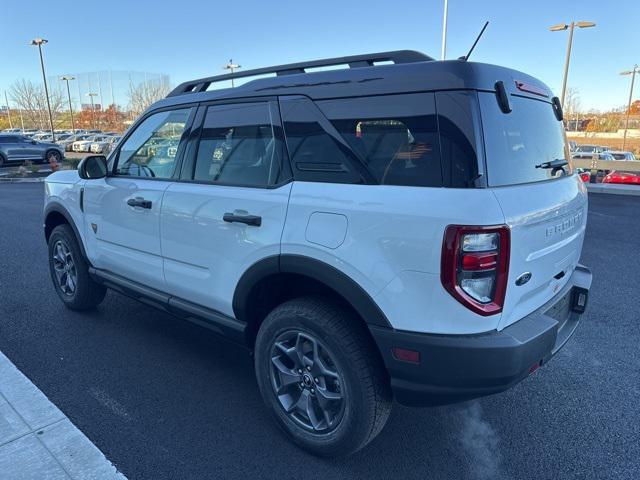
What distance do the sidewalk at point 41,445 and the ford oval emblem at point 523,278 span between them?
2117mm

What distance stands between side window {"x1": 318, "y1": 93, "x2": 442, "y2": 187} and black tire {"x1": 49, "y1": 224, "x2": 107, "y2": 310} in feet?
9.90

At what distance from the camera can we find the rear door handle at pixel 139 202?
3.17 m

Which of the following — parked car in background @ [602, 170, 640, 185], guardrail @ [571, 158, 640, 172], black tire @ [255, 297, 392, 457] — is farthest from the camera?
guardrail @ [571, 158, 640, 172]

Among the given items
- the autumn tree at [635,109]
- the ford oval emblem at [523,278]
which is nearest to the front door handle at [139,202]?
the ford oval emblem at [523,278]

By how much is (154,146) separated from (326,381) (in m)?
2.17

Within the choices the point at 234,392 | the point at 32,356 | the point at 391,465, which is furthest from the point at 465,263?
the point at 32,356

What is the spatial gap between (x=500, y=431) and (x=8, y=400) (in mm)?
3041

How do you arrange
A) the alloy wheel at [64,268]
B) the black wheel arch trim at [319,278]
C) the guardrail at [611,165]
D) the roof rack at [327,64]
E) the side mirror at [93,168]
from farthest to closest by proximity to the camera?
the guardrail at [611,165] < the alloy wheel at [64,268] < the side mirror at [93,168] < the roof rack at [327,64] < the black wheel arch trim at [319,278]

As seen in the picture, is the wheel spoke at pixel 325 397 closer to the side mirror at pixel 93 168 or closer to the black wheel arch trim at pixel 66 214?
the side mirror at pixel 93 168

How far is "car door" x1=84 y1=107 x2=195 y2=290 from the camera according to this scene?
318 cm

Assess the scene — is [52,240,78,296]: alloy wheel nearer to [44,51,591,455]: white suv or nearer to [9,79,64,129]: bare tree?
[44,51,591,455]: white suv

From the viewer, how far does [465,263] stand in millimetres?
1851

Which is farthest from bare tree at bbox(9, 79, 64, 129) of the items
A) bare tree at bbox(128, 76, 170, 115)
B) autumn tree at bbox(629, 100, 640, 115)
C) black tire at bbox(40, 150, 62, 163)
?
autumn tree at bbox(629, 100, 640, 115)

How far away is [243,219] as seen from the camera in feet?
8.23
